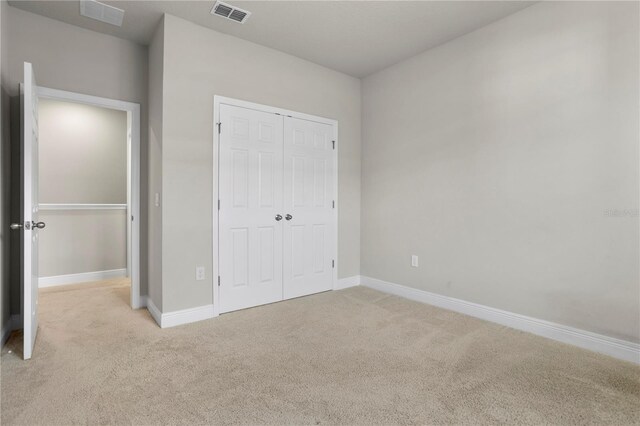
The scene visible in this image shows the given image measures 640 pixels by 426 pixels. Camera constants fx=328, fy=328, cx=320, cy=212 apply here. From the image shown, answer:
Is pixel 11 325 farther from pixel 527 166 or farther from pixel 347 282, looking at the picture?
pixel 527 166

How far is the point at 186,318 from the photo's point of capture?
2951 mm

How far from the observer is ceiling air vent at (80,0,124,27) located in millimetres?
2664

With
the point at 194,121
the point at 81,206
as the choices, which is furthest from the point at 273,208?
the point at 81,206

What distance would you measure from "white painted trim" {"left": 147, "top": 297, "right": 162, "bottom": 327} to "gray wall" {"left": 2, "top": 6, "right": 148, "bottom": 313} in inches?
8.3

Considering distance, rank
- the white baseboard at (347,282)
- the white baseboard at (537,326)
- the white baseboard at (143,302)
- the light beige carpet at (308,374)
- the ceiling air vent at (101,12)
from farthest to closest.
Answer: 1. the white baseboard at (347,282)
2. the white baseboard at (143,302)
3. the ceiling air vent at (101,12)
4. the white baseboard at (537,326)
5. the light beige carpet at (308,374)

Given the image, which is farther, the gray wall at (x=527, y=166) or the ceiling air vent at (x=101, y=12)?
the ceiling air vent at (x=101, y=12)

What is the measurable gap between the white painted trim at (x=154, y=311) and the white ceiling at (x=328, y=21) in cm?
260

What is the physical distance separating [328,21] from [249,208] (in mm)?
1901

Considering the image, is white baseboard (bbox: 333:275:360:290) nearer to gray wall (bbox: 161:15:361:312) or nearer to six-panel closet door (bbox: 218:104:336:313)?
six-panel closet door (bbox: 218:104:336:313)

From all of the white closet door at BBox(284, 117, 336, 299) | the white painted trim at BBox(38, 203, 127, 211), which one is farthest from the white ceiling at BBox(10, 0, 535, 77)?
the white painted trim at BBox(38, 203, 127, 211)

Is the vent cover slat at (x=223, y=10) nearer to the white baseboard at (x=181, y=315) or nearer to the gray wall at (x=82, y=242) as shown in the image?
the white baseboard at (x=181, y=315)

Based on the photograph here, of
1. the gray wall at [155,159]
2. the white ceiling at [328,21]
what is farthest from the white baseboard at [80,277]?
the white ceiling at [328,21]

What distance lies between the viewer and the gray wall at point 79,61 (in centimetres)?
278

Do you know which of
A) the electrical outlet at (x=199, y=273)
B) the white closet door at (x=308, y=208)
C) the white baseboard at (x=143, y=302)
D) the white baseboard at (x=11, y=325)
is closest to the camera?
the white baseboard at (x=11, y=325)
